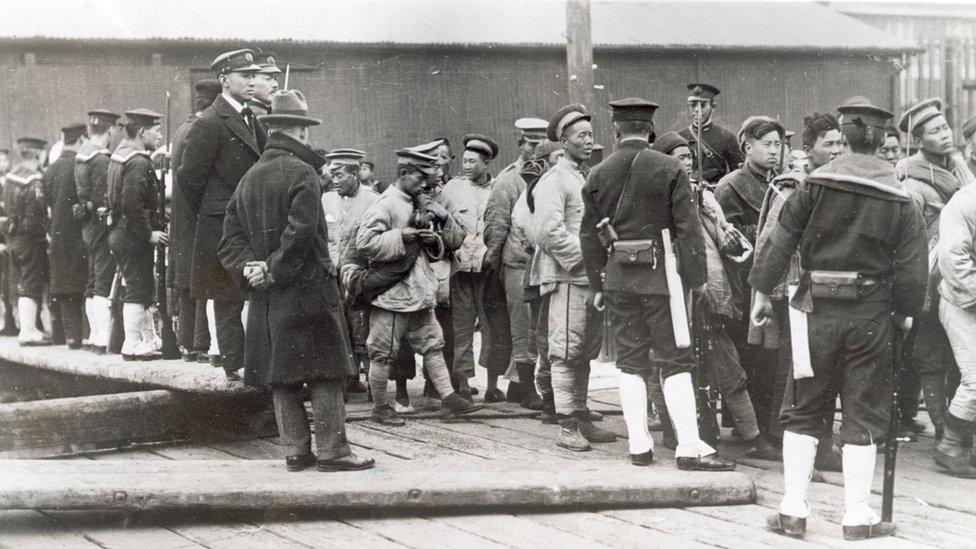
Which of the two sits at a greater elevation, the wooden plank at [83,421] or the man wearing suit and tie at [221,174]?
the man wearing suit and tie at [221,174]

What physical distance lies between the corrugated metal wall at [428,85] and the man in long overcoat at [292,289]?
8490 mm

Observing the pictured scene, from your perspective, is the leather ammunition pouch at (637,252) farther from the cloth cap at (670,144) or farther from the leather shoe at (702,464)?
the leather shoe at (702,464)

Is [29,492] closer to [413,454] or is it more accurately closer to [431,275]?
[413,454]

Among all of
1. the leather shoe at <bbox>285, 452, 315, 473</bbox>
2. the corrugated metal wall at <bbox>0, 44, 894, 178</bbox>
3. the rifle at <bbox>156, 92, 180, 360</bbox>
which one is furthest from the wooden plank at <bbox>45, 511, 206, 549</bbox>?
the corrugated metal wall at <bbox>0, 44, 894, 178</bbox>

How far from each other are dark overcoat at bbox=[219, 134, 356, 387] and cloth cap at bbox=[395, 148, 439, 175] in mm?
1926

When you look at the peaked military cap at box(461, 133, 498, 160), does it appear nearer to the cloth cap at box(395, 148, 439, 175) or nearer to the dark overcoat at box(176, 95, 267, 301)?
the cloth cap at box(395, 148, 439, 175)

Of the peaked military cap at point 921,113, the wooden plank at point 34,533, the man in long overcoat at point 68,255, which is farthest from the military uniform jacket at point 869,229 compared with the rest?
the man in long overcoat at point 68,255

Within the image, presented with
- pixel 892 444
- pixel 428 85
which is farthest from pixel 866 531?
pixel 428 85

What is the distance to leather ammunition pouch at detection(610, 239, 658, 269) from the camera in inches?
245

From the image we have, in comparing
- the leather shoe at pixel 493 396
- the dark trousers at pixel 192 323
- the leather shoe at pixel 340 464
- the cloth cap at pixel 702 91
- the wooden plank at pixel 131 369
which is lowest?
the leather shoe at pixel 493 396

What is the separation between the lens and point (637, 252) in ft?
20.5

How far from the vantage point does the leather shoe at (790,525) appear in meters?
5.02

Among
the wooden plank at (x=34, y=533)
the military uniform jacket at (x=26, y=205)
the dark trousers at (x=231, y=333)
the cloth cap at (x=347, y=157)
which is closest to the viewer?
the wooden plank at (x=34, y=533)

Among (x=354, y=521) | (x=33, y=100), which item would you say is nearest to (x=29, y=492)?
(x=354, y=521)
